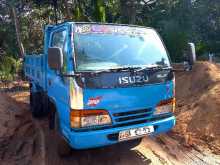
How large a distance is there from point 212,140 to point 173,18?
15577 mm

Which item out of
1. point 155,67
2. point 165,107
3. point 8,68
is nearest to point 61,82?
point 155,67

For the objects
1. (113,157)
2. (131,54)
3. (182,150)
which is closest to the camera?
(131,54)

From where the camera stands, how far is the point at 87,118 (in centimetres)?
466

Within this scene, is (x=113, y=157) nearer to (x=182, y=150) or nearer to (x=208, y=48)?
(x=182, y=150)

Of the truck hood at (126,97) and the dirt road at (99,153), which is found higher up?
A: the truck hood at (126,97)

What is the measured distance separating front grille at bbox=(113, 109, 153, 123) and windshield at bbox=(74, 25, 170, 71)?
71cm

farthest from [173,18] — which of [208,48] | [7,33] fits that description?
[7,33]

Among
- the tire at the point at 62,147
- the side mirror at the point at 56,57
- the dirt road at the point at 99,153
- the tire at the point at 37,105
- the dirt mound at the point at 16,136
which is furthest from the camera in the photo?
the tire at the point at 37,105

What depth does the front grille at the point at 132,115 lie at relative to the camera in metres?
4.86

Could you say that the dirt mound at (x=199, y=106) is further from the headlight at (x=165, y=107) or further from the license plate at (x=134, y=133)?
the license plate at (x=134, y=133)

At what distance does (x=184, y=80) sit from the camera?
11.1 meters

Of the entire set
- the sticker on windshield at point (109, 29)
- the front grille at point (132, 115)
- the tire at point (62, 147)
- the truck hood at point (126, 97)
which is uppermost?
the sticker on windshield at point (109, 29)

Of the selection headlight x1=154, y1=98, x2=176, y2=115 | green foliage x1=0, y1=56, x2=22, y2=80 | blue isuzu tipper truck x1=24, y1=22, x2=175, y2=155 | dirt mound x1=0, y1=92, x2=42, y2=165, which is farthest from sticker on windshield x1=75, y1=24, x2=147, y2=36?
green foliage x1=0, y1=56, x2=22, y2=80

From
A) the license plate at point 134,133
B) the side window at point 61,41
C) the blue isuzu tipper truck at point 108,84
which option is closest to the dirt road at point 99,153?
the blue isuzu tipper truck at point 108,84
